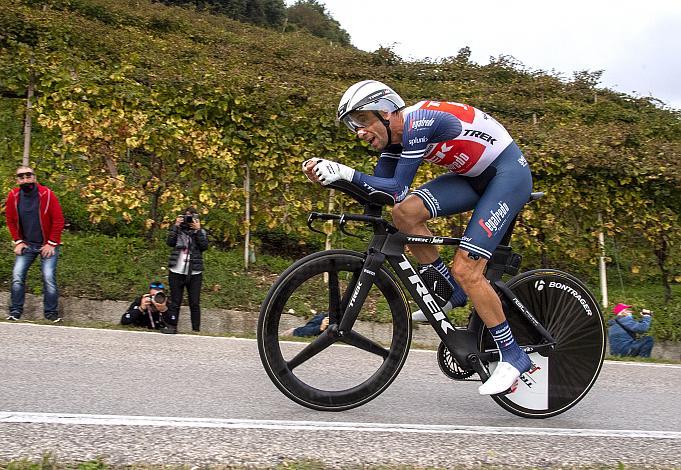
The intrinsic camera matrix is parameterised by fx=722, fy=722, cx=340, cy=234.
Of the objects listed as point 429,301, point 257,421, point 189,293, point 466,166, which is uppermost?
point 466,166

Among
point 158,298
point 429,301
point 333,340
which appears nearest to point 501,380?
point 429,301

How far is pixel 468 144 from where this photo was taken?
431cm

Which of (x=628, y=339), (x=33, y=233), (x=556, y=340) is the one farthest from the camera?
(x=628, y=339)

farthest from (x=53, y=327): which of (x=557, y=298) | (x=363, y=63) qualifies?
(x=363, y=63)

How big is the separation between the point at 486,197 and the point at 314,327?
1934mm

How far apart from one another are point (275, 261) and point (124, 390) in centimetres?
713

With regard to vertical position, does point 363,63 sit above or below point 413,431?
above

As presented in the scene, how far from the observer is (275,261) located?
11.6m

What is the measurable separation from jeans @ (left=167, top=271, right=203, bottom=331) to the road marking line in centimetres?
518

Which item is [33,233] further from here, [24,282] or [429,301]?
[429,301]

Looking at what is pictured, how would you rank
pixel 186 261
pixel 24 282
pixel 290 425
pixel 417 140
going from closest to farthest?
pixel 290 425 → pixel 417 140 → pixel 24 282 → pixel 186 261

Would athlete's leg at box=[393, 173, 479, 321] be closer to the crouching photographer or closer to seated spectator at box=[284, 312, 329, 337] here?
seated spectator at box=[284, 312, 329, 337]

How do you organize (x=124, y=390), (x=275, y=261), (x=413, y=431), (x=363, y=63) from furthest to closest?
(x=363, y=63)
(x=275, y=261)
(x=124, y=390)
(x=413, y=431)

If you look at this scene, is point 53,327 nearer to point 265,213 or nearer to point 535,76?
point 265,213
